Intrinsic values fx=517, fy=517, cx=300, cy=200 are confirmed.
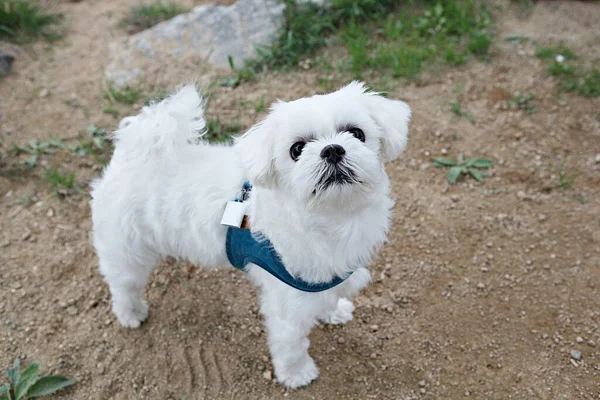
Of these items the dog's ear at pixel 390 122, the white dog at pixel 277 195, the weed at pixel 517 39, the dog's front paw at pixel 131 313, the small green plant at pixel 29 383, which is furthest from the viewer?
the weed at pixel 517 39

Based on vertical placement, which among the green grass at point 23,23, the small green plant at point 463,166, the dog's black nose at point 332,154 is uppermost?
the dog's black nose at point 332,154

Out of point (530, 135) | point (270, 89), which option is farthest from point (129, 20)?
point (530, 135)

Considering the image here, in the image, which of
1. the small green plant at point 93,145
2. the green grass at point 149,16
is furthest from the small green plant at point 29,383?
the green grass at point 149,16

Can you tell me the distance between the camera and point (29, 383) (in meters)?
2.85

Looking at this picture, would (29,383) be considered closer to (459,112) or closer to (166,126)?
(166,126)

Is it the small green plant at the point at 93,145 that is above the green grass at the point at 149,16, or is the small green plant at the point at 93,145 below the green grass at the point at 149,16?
below

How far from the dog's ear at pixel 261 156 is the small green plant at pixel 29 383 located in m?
1.76

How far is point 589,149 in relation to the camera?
12.7 feet

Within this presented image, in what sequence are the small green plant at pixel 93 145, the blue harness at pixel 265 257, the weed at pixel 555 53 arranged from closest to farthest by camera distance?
the blue harness at pixel 265 257 < the small green plant at pixel 93 145 < the weed at pixel 555 53

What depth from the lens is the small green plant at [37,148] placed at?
4.14 meters

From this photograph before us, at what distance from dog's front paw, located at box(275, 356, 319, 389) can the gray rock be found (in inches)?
153

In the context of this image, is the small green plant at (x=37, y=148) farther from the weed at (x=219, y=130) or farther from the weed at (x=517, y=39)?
the weed at (x=517, y=39)

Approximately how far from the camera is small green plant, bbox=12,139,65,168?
4.14 metres

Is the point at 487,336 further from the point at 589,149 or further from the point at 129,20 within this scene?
the point at 129,20
